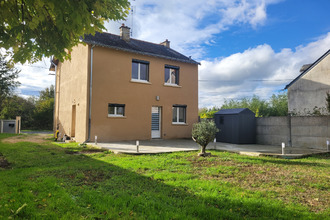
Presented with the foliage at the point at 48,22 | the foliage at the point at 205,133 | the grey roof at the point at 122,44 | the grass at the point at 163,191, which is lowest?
the grass at the point at 163,191

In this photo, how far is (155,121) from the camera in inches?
624

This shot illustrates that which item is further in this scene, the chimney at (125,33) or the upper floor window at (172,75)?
the upper floor window at (172,75)

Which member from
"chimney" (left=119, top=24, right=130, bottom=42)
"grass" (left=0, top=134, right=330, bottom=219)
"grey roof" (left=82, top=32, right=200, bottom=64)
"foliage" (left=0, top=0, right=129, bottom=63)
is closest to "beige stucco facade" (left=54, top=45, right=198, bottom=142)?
"grey roof" (left=82, top=32, right=200, bottom=64)

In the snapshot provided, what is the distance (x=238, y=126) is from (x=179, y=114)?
5024 millimetres

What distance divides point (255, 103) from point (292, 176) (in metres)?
25.1

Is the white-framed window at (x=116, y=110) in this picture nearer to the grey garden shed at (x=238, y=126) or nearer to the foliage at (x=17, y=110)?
the grey garden shed at (x=238, y=126)

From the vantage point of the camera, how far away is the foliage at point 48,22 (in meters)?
3.92

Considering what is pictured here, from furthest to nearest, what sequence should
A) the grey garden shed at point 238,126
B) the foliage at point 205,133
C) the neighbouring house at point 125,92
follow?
the neighbouring house at point 125,92 → the grey garden shed at point 238,126 → the foliage at point 205,133

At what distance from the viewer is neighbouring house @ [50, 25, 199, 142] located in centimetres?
1356

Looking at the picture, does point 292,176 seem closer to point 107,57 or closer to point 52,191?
point 52,191

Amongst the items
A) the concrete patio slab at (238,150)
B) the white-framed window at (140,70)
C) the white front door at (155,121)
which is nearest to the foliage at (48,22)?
the concrete patio slab at (238,150)

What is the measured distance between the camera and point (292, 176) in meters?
5.82

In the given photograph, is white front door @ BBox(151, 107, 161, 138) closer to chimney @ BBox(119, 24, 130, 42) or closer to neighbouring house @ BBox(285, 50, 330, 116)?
chimney @ BBox(119, 24, 130, 42)

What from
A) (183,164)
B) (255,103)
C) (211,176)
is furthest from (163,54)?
(255,103)
